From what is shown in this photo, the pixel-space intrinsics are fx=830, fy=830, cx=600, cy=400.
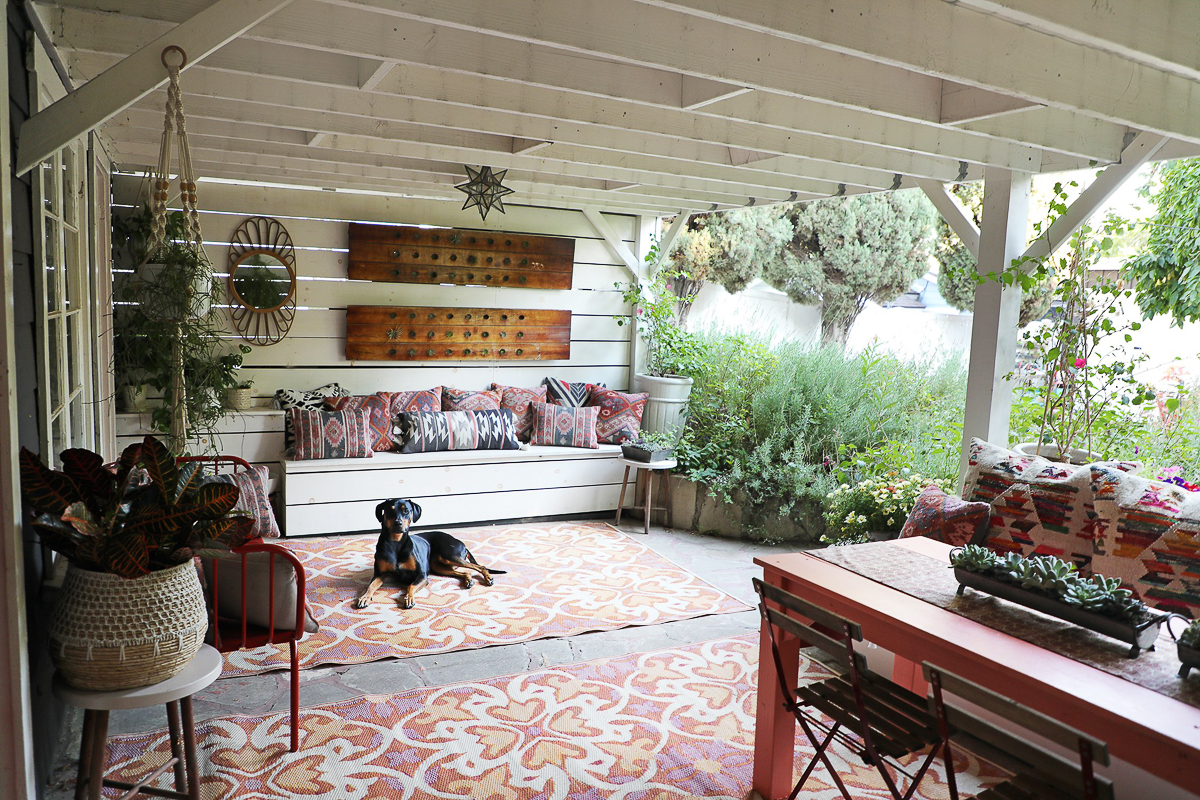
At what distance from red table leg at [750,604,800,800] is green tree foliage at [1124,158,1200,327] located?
333 centimetres

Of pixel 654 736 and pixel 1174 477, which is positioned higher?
pixel 1174 477

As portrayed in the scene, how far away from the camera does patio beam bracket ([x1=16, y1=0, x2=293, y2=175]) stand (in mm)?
2057

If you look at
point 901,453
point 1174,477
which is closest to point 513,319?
point 901,453

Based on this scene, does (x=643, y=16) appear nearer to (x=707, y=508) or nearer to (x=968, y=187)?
(x=707, y=508)

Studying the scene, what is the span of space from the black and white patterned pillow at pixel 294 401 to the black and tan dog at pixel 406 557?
1451 mm

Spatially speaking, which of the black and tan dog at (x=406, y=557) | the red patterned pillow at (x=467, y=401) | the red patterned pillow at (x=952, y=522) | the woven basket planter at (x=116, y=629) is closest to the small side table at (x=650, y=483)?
the red patterned pillow at (x=467, y=401)

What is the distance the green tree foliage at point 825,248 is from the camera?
28.1 ft

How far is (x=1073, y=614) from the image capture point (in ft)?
7.53

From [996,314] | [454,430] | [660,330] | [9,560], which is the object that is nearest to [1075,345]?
[996,314]

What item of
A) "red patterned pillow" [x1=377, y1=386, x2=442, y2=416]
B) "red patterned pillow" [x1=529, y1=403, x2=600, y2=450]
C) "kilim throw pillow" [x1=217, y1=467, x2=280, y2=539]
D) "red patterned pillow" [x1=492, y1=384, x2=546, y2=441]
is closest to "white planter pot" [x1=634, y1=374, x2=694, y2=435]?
"red patterned pillow" [x1=529, y1=403, x2=600, y2=450]

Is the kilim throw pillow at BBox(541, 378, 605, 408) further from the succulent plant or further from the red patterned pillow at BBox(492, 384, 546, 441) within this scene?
the succulent plant

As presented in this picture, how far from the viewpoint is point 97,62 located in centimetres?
286

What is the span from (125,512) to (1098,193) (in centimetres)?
413

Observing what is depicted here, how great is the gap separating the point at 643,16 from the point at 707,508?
14.4 ft
